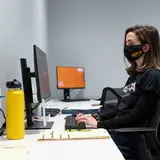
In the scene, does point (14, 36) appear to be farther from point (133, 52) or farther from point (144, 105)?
point (144, 105)

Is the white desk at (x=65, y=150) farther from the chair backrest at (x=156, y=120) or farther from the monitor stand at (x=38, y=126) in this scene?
the chair backrest at (x=156, y=120)

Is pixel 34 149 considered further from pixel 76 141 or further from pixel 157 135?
pixel 157 135

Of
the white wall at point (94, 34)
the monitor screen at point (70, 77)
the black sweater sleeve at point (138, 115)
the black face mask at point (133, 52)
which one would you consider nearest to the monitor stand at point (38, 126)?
the black sweater sleeve at point (138, 115)

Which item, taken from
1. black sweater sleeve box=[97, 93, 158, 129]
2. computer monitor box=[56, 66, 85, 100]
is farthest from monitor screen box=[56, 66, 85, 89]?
black sweater sleeve box=[97, 93, 158, 129]

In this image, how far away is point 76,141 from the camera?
3.71 ft

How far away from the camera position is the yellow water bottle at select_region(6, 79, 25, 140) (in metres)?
1.12

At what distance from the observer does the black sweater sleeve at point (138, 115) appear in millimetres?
1481

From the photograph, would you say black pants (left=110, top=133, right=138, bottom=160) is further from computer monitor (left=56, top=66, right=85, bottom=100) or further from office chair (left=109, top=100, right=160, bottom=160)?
computer monitor (left=56, top=66, right=85, bottom=100)

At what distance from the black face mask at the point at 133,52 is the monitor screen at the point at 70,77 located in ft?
5.54

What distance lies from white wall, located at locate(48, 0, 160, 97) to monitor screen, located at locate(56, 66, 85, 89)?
0.20 metres

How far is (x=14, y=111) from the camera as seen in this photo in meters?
1.13

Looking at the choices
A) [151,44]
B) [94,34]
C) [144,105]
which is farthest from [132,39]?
[94,34]

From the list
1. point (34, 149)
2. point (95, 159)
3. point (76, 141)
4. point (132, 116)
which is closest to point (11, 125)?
point (34, 149)

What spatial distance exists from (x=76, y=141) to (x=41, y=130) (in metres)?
0.34
